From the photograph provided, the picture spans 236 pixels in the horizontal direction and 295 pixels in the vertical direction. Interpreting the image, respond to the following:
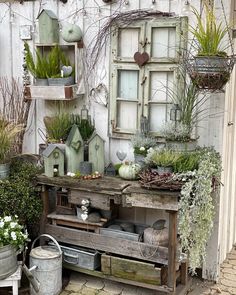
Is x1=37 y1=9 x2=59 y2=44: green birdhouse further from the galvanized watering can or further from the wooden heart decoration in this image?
the galvanized watering can

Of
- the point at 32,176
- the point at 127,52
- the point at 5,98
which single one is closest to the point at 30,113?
the point at 5,98

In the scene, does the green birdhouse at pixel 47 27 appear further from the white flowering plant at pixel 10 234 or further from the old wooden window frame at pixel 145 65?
the white flowering plant at pixel 10 234

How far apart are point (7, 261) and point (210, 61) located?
6.34 ft

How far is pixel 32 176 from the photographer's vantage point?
370 cm

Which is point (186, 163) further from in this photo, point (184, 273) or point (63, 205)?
point (63, 205)

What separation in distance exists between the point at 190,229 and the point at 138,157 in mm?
701

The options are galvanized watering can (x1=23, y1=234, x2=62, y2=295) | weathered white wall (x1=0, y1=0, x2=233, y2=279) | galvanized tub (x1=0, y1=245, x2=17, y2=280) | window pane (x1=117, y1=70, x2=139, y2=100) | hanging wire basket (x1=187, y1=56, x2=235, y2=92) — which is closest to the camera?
hanging wire basket (x1=187, y1=56, x2=235, y2=92)

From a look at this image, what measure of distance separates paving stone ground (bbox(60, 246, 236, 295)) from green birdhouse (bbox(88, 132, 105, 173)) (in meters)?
0.90

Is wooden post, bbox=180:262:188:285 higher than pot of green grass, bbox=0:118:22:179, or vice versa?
pot of green grass, bbox=0:118:22:179

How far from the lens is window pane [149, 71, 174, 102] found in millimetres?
3586

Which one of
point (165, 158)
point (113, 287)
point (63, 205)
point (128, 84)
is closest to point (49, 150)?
point (63, 205)

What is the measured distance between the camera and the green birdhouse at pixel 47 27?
3771 mm

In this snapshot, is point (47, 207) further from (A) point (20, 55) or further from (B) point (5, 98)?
(A) point (20, 55)

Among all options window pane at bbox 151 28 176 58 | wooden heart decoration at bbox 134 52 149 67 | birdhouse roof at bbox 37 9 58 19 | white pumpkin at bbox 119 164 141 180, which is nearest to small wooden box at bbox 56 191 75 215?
white pumpkin at bbox 119 164 141 180
